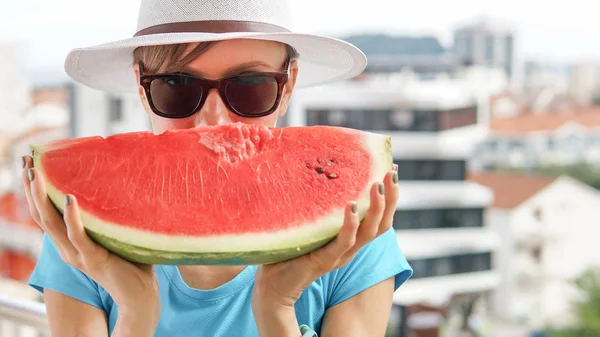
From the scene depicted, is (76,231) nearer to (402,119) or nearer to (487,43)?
(402,119)

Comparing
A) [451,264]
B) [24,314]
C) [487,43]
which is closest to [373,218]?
[24,314]

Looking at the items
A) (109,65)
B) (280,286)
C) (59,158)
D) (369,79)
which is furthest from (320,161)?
(369,79)

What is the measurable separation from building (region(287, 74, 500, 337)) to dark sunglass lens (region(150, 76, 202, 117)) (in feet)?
59.8

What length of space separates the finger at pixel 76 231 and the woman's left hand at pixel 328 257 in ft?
0.63

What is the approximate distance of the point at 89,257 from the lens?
710mm

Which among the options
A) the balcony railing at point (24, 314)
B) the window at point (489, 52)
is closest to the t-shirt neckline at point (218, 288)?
the balcony railing at point (24, 314)

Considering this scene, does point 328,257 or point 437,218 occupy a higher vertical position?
point 328,257

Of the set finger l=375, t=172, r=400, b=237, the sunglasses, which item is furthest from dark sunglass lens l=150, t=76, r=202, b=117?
finger l=375, t=172, r=400, b=237

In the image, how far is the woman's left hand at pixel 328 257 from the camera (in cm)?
70

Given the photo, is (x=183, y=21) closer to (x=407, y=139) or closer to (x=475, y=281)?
(x=407, y=139)

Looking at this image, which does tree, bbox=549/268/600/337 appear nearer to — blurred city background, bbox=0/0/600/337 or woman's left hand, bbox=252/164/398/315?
blurred city background, bbox=0/0/600/337

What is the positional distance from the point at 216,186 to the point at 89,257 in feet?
0.54

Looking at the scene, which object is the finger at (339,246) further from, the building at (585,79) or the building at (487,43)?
the building at (585,79)

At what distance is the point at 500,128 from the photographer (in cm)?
3512
